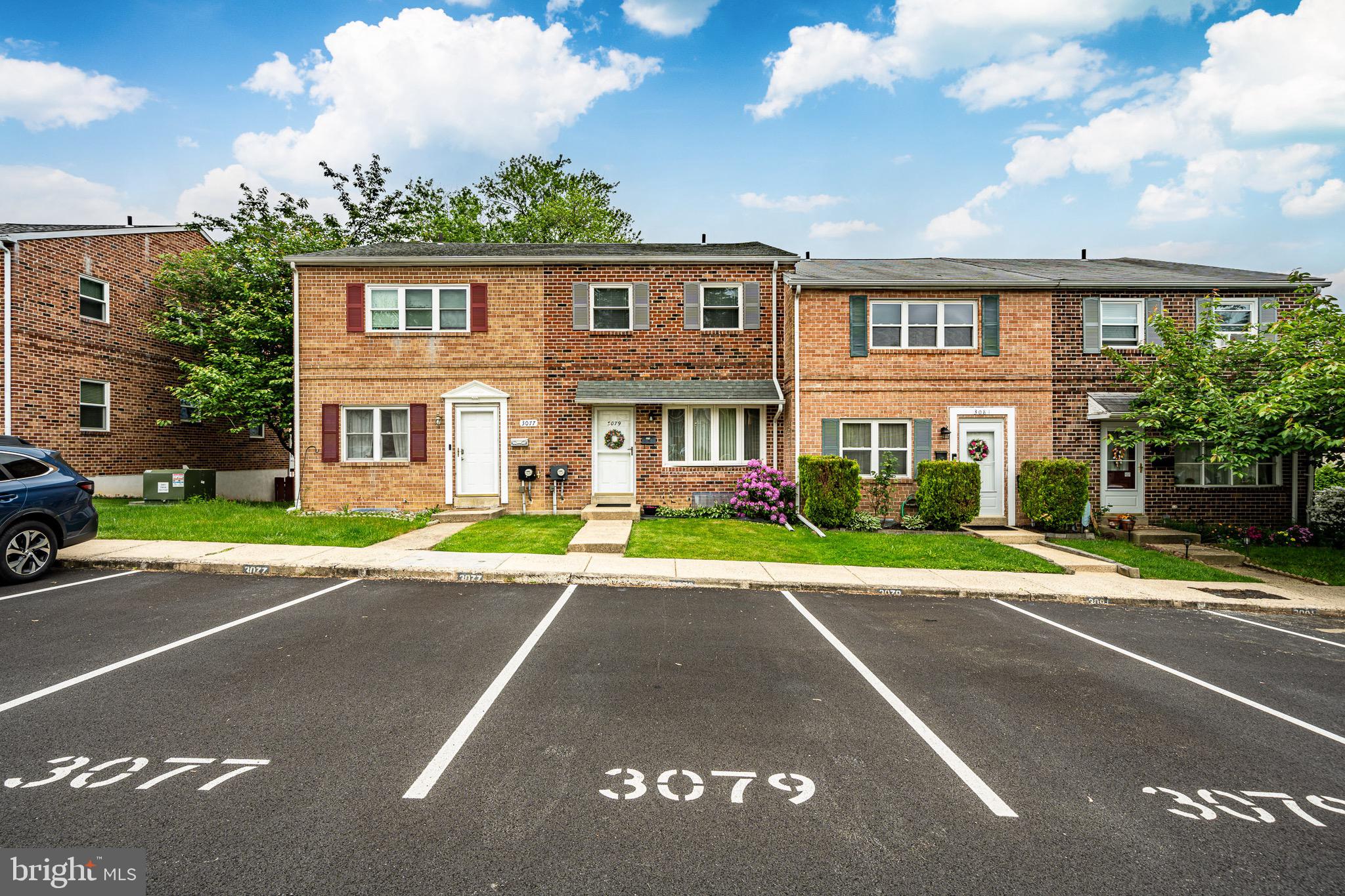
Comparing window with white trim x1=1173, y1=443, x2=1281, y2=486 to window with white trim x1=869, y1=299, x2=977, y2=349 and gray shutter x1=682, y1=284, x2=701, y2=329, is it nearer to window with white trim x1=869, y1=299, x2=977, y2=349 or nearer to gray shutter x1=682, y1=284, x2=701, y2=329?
window with white trim x1=869, y1=299, x2=977, y2=349

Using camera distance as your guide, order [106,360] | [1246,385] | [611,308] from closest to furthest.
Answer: [1246,385] → [611,308] → [106,360]

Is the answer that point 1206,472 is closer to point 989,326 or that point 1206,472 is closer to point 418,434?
point 989,326

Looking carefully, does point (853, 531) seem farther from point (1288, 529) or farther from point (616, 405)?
point (1288, 529)

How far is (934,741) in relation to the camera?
3752 millimetres

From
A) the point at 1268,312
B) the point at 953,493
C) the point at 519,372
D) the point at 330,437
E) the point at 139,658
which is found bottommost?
the point at 139,658

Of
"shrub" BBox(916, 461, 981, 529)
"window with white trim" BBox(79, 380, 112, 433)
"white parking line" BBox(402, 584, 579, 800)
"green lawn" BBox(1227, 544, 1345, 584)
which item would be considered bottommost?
"green lawn" BBox(1227, 544, 1345, 584)

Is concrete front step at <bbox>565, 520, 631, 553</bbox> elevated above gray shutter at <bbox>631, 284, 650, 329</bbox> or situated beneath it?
situated beneath

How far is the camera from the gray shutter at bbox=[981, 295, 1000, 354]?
13445mm

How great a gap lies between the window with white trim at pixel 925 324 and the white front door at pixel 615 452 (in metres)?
6.00

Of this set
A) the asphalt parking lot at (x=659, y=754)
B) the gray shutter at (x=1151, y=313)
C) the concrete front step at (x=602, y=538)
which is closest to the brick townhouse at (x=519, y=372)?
the concrete front step at (x=602, y=538)

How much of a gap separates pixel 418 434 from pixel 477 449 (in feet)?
4.67

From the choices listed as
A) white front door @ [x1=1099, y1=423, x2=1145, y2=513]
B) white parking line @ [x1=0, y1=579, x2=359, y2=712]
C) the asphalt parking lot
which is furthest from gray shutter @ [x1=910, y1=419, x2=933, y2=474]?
white parking line @ [x1=0, y1=579, x2=359, y2=712]

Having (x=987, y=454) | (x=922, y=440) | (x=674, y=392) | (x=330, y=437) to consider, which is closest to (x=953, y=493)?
(x=922, y=440)

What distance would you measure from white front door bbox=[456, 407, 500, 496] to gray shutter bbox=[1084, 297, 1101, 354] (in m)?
13.8
